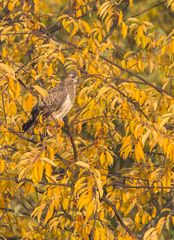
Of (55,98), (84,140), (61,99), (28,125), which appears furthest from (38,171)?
(55,98)

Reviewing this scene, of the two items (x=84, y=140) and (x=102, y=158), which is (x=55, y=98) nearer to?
(x=84, y=140)

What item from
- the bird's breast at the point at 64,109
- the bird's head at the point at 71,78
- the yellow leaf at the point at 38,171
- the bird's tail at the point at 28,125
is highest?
the bird's head at the point at 71,78

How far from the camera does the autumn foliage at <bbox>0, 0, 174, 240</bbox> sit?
226 inches

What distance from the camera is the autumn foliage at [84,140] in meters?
5.74

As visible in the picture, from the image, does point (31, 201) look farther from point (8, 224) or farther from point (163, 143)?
point (163, 143)

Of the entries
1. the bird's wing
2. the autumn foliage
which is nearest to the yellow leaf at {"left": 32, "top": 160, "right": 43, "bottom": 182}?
the autumn foliage

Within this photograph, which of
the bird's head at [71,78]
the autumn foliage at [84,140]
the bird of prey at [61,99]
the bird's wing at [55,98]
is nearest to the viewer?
the autumn foliage at [84,140]

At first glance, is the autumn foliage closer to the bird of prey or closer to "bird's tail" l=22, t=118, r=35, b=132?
"bird's tail" l=22, t=118, r=35, b=132

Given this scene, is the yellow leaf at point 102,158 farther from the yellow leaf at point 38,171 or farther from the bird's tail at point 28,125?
the yellow leaf at point 38,171

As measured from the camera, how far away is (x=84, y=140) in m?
7.36

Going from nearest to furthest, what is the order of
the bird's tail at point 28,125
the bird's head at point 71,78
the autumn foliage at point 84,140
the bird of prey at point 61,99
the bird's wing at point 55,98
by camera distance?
A: the autumn foliage at point 84,140
the bird's tail at point 28,125
the bird of prey at point 61,99
the bird's wing at point 55,98
the bird's head at point 71,78

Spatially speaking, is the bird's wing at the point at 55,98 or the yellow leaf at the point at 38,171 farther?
the bird's wing at the point at 55,98

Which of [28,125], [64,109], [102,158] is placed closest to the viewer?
[102,158]

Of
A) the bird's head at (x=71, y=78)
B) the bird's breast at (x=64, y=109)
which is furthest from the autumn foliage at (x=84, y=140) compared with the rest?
the bird's head at (x=71, y=78)
